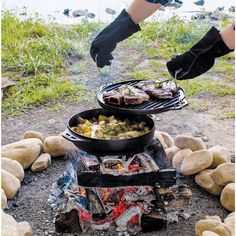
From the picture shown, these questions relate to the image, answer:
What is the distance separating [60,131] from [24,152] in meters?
0.62

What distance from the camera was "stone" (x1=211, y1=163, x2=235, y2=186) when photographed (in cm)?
280

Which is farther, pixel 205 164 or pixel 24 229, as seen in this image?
pixel 205 164

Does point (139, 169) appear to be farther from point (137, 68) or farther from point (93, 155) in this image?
point (137, 68)

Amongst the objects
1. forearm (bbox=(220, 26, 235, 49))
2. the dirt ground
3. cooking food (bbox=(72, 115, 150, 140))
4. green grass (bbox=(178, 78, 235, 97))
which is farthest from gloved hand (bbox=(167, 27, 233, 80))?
green grass (bbox=(178, 78, 235, 97))

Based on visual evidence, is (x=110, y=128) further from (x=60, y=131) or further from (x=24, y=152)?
(x=60, y=131)

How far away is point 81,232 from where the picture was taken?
2.54m

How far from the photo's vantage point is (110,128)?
8.80ft

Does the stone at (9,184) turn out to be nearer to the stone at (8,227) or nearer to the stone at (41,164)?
the stone at (41,164)

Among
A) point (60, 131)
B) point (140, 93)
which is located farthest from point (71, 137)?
point (60, 131)

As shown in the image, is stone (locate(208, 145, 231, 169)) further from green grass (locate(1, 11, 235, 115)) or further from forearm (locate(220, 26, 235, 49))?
green grass (locate(1, 11, 235, 115))

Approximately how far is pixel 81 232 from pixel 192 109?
187cm

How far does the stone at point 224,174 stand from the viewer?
280cm

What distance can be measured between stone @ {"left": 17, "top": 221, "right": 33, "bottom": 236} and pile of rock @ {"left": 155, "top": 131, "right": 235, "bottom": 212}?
1055mm

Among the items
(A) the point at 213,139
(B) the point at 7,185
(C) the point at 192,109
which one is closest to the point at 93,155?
(B) the point at 7,185
